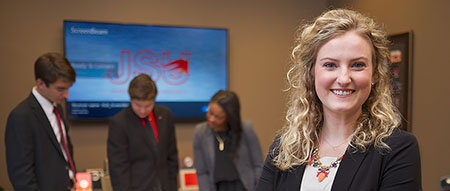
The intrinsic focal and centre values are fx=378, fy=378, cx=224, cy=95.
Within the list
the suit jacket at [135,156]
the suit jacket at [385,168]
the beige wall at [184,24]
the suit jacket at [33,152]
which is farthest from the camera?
the beige wall at [184,24]

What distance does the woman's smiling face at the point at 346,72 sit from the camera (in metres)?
1.09

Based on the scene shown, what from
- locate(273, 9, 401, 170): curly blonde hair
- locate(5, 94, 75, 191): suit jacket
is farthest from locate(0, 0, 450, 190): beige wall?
locate(273, 9, 401, 170): curly blonde hair

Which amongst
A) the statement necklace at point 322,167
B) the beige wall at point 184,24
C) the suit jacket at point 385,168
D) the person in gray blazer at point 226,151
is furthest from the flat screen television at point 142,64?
the suit jacket at point 385,168

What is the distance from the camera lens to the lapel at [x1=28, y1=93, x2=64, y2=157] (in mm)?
2320

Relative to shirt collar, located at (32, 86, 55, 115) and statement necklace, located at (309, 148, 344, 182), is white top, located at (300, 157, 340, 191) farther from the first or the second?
shirt collar, located at (32, 86, 55, 115)

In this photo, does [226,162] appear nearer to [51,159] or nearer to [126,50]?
[51,159]

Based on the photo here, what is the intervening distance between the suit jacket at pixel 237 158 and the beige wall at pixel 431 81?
1.41m

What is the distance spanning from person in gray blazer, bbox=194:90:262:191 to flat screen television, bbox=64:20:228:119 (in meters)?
1.30

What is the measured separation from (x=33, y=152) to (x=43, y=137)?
0.34ft

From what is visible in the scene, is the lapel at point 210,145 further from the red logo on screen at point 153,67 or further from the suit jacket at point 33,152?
the red logo on screen at point 153,67

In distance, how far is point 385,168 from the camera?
3.41 feet

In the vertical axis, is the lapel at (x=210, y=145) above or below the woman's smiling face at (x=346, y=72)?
below

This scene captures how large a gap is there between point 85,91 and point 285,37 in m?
2.28

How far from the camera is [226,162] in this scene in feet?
8.82
